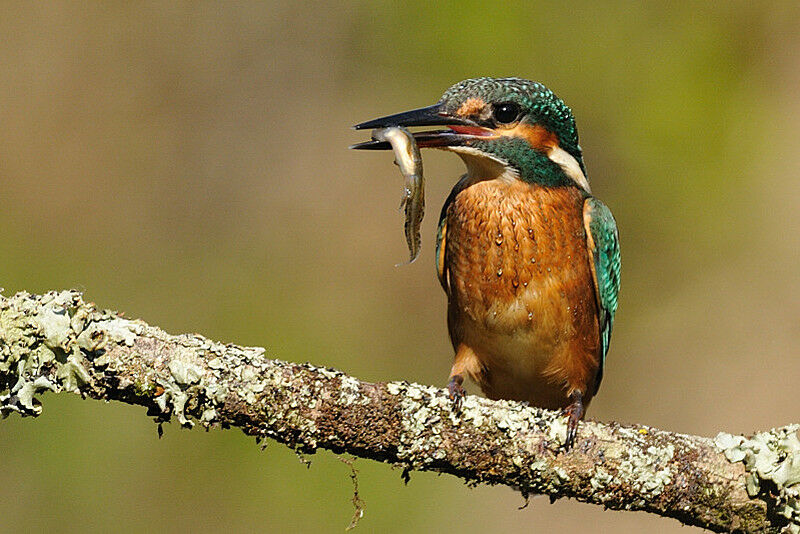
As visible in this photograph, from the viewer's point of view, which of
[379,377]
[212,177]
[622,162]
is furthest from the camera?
[212,177]

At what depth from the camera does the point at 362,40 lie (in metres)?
4.88

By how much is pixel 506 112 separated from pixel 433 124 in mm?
268

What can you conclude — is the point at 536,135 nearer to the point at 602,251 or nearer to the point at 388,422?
the point at 602,251

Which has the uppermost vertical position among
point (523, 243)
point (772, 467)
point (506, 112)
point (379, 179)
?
point (379, 179)

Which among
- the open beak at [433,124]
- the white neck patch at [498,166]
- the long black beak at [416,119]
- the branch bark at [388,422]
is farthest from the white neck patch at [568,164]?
the branch bark at [388,422]

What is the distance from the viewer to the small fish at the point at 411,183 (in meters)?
2.54

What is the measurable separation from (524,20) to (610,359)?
1726 millimetres

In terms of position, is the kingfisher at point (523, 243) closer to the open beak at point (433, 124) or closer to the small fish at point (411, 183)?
the open beak at point (433, 124)

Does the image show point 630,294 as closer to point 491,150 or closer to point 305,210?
point 305,210

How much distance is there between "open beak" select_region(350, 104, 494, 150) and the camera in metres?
2.71

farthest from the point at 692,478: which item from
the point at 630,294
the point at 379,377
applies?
the point at 630,294

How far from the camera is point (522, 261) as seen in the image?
3.00 meters

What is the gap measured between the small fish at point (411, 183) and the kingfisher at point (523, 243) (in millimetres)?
292

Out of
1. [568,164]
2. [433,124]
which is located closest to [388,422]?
[433,124]
